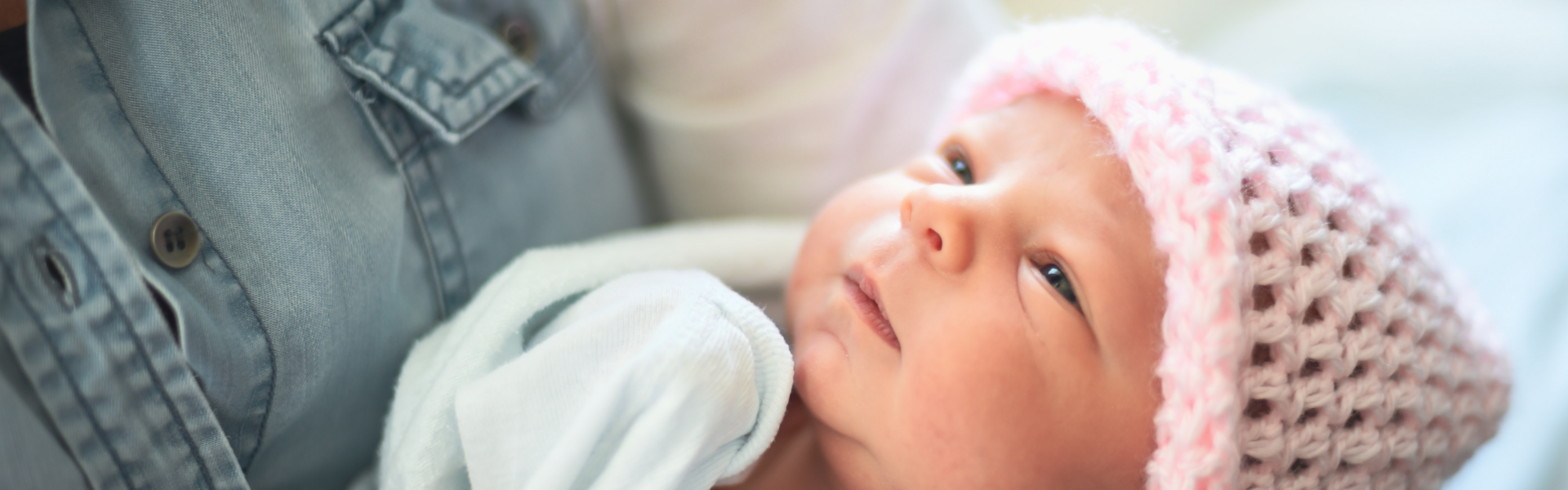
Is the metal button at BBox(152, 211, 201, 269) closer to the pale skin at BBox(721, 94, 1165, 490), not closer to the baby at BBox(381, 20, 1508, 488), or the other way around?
the baby at BBox(381, 20, 1508, 488)

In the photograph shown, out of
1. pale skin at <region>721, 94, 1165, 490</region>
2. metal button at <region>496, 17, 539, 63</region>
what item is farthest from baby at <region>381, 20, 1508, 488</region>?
metal button at <region>496, 17, 539, 63</region>

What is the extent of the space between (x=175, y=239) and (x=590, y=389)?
335 mm

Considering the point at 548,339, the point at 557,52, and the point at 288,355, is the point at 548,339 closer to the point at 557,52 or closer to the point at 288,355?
the point at 288,355

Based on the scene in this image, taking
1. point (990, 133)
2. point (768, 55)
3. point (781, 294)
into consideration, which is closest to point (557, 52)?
point (768, 55)

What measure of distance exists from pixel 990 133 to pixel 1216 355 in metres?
0.32

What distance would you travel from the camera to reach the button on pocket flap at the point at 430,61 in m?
0.78

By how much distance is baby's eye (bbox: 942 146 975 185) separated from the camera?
90 centimetres

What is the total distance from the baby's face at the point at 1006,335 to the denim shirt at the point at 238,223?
40 centimetres

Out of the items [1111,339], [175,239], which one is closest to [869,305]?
[1111,339]

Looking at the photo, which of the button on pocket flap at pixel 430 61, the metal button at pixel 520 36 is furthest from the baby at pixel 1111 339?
the metal button at pixel 520 36

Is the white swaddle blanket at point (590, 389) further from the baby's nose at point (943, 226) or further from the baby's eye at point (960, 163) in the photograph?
the baby's eye at point (960, 163)

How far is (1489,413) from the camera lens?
2.76 ft

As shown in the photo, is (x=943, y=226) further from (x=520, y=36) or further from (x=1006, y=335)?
(x=520, y=36)

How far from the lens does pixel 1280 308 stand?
0.71 meters
